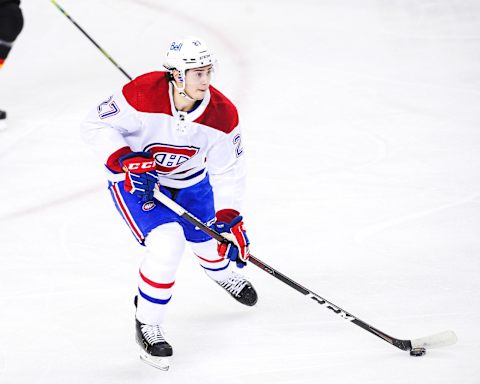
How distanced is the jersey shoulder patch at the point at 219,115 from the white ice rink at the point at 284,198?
2.43ft

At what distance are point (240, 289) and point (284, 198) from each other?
1060 mm

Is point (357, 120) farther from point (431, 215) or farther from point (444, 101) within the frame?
point (431, 215)

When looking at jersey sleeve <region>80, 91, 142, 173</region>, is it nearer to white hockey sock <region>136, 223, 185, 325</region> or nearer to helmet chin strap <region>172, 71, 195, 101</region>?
helmet chin strap <region>172, 71, 195, 101</region>

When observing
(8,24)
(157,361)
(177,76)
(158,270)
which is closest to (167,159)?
(177,76)

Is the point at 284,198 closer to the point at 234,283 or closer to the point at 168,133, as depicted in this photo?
the point at 234,283

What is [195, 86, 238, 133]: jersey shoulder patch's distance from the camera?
3.11 meters

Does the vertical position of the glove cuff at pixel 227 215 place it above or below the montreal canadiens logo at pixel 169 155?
below

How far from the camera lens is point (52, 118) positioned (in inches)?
216

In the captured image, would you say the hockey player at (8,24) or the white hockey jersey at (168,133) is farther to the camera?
the hockey player at (8,24)

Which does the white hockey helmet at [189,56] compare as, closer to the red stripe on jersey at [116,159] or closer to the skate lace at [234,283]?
the red stripe on jersey at [116,159]

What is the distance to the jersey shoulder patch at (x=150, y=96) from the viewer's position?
306 cm

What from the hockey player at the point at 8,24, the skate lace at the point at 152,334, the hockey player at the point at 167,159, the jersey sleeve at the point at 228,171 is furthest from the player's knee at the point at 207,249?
the hockey player at the point at 8,24

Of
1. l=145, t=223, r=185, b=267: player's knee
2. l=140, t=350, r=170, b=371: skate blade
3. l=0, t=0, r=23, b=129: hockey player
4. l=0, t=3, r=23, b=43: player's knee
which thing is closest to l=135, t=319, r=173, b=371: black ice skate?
l=140, t=350, r=170, b=371: skate blade

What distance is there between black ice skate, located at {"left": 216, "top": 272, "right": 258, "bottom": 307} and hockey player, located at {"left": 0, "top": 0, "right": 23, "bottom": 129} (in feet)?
7.97
